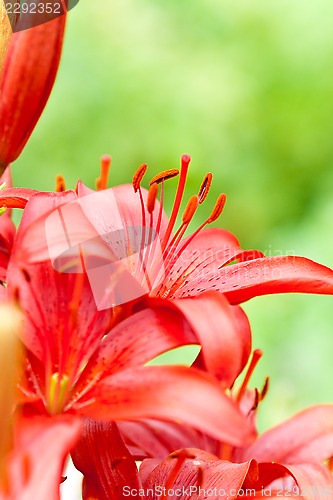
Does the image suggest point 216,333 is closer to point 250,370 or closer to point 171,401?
point 171,401

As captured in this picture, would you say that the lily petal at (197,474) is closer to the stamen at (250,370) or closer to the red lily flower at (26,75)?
the stamen at (250,370)

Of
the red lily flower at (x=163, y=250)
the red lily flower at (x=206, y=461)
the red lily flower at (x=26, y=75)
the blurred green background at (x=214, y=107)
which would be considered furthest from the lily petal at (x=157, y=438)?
the blurred green background at (x=214, y=107)

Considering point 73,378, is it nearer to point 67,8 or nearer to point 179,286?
point 179,286

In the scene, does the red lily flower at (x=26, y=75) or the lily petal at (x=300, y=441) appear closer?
the red lily flower at (x=26, y=75)

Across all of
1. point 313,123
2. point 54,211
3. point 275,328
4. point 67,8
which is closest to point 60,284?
point 54,211

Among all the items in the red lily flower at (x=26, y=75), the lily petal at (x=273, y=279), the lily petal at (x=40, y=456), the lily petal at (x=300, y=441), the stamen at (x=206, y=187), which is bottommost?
the lily petal at (x=300, y=441)

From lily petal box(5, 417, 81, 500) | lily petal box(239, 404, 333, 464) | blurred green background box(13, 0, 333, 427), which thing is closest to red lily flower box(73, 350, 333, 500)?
lily petal box(239, 404, 333, 464)

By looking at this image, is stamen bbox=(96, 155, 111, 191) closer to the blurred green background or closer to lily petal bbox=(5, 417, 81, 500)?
lily petal bbox=(5, 417, 81, 500)

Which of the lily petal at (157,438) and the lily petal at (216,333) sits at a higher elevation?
the lily petal at (216,333)
